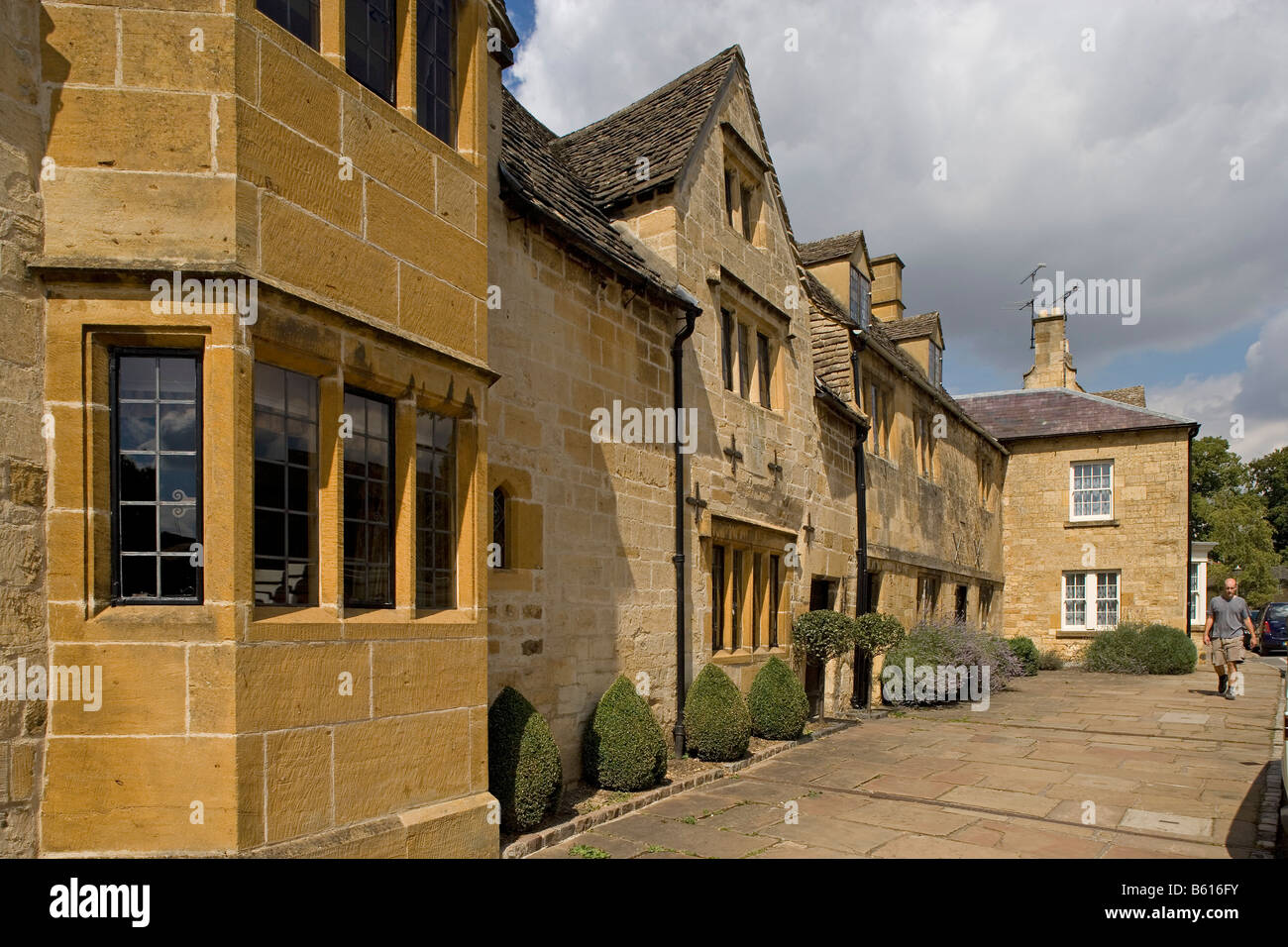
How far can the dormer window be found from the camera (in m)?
18.3

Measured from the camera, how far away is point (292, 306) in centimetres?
494

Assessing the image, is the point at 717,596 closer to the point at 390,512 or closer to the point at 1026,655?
the point at 390,512

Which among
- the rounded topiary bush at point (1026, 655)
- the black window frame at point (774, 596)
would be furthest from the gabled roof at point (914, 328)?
the black window frame at point (774, 596)

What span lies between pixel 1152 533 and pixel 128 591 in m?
28.3

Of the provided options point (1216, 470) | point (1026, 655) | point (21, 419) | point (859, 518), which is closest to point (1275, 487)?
point (1216, 470)

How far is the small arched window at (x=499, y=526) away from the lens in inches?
297

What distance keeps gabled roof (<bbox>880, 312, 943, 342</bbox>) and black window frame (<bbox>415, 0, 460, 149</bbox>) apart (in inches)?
703

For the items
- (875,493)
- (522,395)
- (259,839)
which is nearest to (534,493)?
(522,395)

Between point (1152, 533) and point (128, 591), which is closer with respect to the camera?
point (128, 591)

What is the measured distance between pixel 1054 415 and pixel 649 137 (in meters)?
22.1

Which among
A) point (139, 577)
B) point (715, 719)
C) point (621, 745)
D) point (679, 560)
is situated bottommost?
point (715, 719)

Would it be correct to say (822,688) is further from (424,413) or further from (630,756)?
(424,413)

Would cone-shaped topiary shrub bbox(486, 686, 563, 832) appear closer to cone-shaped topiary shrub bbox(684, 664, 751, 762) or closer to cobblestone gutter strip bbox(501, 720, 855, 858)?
cobblestone gutter strip bbox(501, 720, 855, 858)

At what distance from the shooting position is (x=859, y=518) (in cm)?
1622
